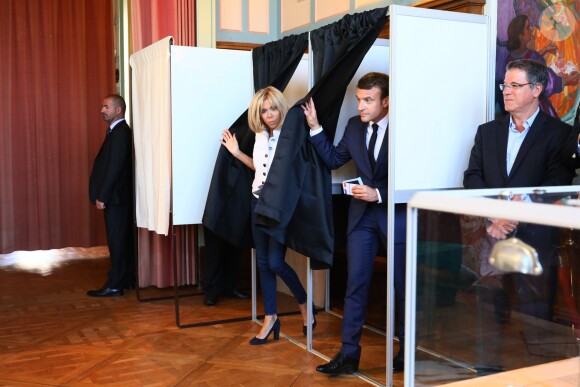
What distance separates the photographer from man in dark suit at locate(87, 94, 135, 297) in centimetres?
504

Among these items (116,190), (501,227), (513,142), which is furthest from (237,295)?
(501,227)

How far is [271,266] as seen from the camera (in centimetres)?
373

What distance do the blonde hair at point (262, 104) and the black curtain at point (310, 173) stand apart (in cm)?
28

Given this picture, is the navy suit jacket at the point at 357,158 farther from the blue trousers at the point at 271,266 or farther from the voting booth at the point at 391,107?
the blue trousers at the point at 271,266

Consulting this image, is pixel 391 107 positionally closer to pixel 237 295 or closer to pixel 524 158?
pixel 524 158

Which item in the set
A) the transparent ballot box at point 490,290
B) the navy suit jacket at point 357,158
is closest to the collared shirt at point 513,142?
the navy suit jacket at point 357,158

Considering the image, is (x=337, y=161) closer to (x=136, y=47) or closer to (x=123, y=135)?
(x=123, y=135)

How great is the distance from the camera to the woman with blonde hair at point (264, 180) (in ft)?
12.1

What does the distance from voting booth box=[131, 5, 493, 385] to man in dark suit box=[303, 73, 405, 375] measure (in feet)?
0.68

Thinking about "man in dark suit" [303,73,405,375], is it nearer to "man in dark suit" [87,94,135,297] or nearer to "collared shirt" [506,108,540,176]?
"collared shirt" [506,108,540,176]

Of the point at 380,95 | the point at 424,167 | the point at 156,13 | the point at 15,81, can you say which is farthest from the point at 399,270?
the point at 15,81

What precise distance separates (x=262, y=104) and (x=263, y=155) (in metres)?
0.27

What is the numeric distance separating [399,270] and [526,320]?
1.67 meters

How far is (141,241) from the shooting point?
527 centimetres
